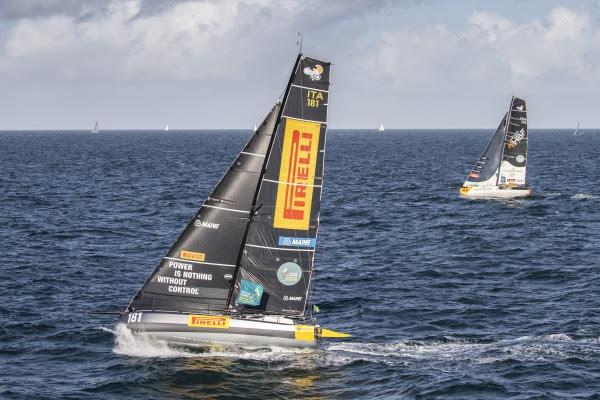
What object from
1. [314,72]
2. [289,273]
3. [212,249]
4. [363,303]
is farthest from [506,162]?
[212,249]

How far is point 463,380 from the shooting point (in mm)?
26297

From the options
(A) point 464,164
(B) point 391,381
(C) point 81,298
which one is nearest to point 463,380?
(B) point 391,381

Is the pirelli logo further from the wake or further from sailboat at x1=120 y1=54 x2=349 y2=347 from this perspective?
the wake

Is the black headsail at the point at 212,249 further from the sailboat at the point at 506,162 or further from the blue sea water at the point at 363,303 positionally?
the sailboat at the point at 506,162

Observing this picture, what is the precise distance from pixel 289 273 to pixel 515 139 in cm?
5119

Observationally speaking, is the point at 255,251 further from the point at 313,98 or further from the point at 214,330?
the point at 313,98

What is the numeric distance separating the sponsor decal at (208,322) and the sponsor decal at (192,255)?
2.05 meters

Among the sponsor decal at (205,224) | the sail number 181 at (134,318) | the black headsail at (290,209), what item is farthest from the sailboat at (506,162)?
the sail number 181 at (134,318)

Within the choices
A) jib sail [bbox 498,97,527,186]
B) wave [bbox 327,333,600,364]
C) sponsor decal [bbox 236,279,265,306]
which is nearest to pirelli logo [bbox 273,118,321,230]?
sponsor decal [bbox 236,279,265,306]

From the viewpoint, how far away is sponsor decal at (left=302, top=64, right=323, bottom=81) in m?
27.2

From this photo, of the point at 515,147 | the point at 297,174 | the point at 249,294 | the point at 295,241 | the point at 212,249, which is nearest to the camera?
the point at 297,174

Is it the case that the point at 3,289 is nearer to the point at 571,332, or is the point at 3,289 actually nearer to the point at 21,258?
the point at 21,258

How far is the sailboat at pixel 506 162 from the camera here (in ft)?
246

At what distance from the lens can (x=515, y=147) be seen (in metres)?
75.6
